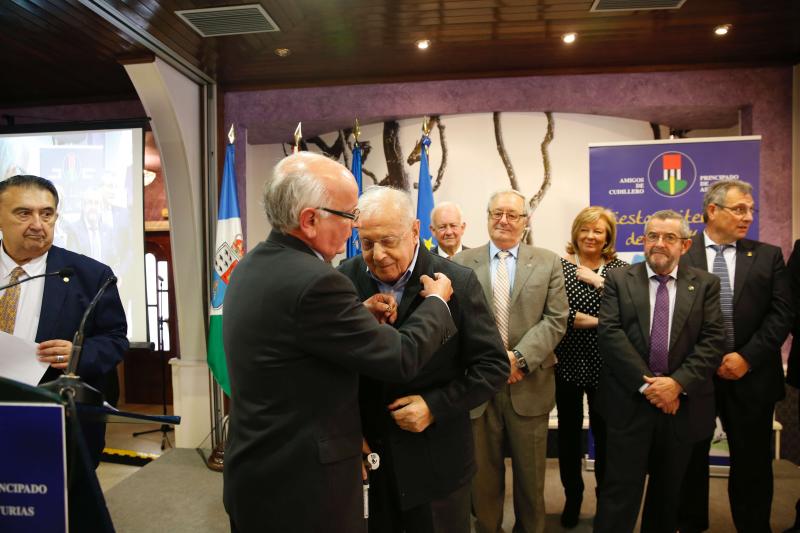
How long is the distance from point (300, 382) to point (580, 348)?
1.97 m

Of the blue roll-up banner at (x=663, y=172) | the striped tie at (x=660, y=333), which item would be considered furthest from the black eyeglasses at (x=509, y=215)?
the blue roll-up banner at (x=663, y=172)

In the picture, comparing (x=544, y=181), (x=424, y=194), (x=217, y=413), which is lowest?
(x=217, y=413)

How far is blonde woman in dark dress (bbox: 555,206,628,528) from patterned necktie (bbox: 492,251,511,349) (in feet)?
1.42

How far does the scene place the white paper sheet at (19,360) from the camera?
60.6 inches

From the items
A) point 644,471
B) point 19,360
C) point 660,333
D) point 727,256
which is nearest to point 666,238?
point 660,333

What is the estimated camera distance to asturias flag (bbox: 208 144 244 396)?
349cm

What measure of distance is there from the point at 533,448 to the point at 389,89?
294 cm

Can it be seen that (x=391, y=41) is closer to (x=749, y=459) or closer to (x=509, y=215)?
(x=509, y=215)

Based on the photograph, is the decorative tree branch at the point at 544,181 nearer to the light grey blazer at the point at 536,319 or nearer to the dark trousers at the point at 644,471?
the light grey blazer at the point at 536,319

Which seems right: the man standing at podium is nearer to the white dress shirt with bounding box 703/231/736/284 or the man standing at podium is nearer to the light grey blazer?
the light grey blazer

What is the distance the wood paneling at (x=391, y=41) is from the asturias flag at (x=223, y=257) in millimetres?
807

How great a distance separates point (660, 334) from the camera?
2227 millimetres

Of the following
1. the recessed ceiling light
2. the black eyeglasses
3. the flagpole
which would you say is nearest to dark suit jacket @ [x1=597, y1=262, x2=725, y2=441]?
the black eyeglasses

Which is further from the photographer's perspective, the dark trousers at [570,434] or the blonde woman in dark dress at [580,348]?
the dark trousers at [570,434]
